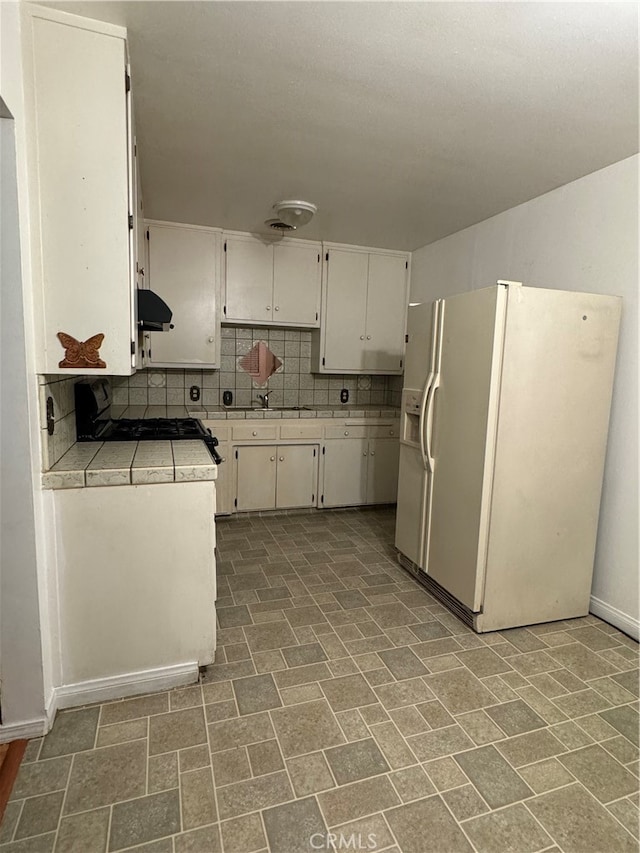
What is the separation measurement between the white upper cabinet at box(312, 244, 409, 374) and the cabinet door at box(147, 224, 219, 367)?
983 mm

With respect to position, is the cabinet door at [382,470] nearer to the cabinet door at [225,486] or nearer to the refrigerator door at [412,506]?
the refrigerator door at [412,506]

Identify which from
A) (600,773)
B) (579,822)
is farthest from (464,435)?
(579,822)

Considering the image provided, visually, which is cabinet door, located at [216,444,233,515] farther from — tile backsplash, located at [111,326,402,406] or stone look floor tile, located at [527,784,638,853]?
stone look floor tile, located at [527,784,638,853]

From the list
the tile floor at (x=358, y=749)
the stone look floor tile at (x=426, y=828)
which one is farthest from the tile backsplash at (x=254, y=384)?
the stone look floor tile at (x=426, y=828)

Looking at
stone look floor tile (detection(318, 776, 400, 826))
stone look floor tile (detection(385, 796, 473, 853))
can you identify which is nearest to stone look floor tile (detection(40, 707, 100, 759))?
stone look floor tile (detection(318, 776, 400, 826))

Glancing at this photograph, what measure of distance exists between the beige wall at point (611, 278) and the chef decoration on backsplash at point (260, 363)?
2275mm

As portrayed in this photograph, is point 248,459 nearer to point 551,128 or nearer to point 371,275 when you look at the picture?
point 371,275

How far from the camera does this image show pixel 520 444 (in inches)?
88.1

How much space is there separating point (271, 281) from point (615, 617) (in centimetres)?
332

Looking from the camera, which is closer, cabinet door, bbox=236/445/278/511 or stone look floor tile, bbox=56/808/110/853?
stone look floor tile, bbox=56/808/110/853

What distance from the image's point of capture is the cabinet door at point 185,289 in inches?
141

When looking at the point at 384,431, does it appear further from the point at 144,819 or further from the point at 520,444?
the point at 144,819

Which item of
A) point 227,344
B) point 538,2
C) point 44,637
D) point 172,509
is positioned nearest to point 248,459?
point 227,344

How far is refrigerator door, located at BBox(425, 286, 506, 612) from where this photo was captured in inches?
85.7
